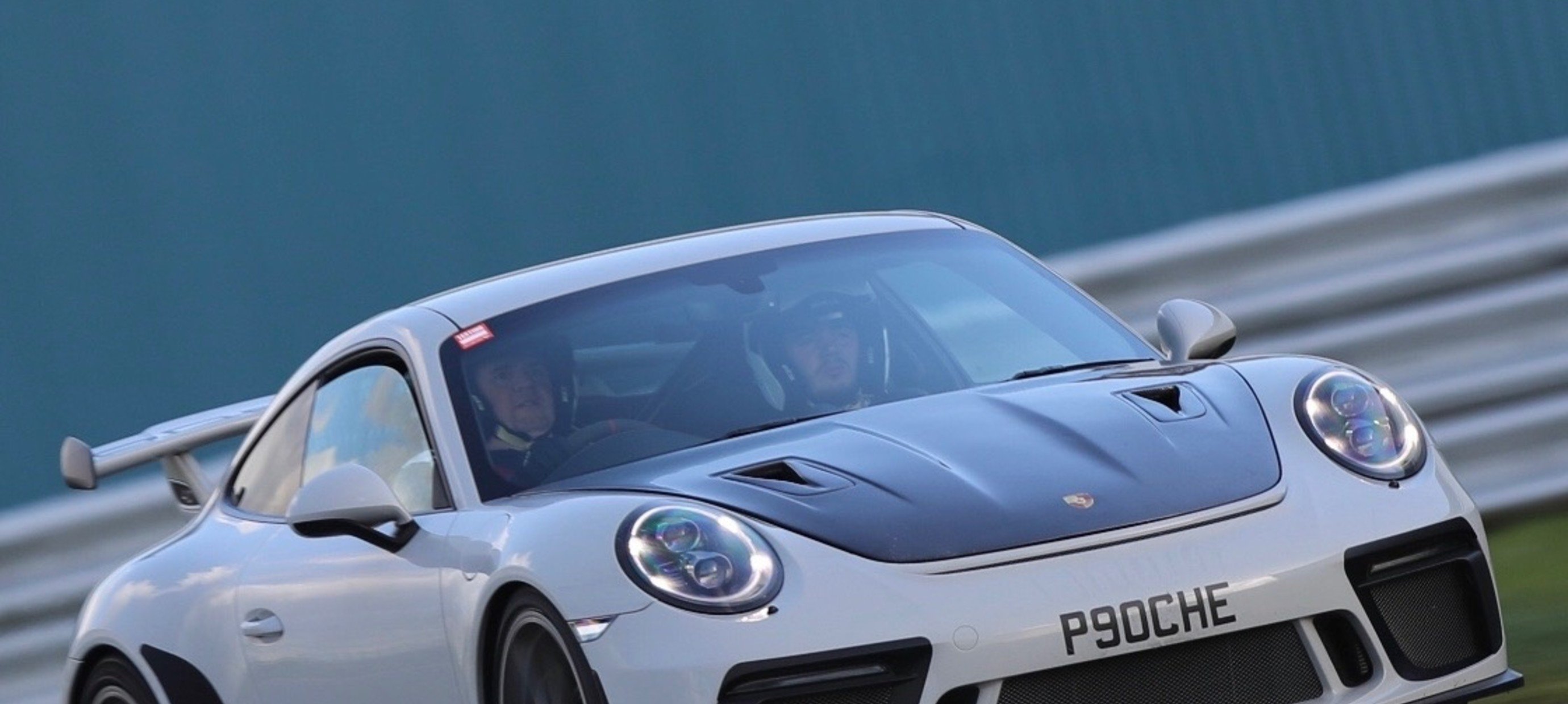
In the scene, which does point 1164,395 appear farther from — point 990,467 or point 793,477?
point 793,477

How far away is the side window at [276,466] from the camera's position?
5.94 meters

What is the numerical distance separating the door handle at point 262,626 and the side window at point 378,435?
0.31m

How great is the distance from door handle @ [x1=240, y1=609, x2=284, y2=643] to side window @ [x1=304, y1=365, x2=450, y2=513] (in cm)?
31

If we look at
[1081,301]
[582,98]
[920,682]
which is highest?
[582,98]

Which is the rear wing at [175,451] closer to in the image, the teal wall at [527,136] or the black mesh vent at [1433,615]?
the teal wall at [527,136]

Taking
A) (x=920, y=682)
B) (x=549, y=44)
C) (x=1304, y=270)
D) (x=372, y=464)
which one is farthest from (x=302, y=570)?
(x=1304, y=270)

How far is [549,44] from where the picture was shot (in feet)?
24.8

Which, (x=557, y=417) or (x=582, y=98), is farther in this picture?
(x=582, y=98)

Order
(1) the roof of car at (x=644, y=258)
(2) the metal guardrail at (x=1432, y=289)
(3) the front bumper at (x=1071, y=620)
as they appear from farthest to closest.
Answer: (2) the metal guardrail at (x=1432, y=289)
(1) the roof of car at (x=644, y=258)
(3) the front bumper at (x=1071, y=620)

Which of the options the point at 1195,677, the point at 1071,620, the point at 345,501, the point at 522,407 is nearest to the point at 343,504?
the point at 345,501

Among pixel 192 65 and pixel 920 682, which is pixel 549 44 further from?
pixel 920 682

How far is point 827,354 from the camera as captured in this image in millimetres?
5410

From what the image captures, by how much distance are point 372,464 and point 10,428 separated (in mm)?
2558

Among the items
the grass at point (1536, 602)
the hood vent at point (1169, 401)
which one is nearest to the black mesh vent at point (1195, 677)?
the hood vent at point (1169, 401)
